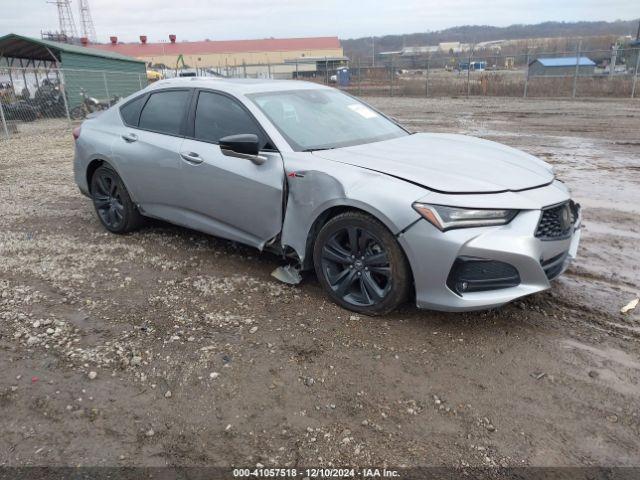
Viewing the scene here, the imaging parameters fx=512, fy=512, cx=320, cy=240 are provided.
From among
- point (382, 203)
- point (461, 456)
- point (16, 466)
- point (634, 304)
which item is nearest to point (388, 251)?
point (382, 203)

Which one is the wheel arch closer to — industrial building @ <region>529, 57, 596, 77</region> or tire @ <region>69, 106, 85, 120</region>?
tire @ <region>69, 106, 85, 120</region>

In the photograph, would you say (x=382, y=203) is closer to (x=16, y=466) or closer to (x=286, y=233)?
(x=286, y=233)

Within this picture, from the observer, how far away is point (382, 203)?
3.31 m

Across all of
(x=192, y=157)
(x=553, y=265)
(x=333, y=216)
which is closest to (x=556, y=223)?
(x=553, y=265)

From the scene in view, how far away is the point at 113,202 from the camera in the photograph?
18.2 ft

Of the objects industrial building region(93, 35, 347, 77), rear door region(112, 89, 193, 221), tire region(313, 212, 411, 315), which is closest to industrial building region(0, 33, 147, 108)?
rear door region(112, 89, 193, 221)

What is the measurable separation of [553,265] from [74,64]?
25.1 m

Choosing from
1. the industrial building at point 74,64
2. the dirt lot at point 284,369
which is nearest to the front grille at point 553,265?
the dirt lot at point 284,369

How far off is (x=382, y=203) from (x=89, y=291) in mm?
2593

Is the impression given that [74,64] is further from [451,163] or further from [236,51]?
[236,51]

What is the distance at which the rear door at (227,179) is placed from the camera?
13.0 ft

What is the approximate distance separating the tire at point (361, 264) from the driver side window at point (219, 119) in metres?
0.99

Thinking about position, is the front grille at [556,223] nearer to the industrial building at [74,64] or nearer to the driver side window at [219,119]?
the driver side window at [219,119]

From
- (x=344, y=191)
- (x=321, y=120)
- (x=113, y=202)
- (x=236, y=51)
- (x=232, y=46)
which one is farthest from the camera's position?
(x=232, y=46)
